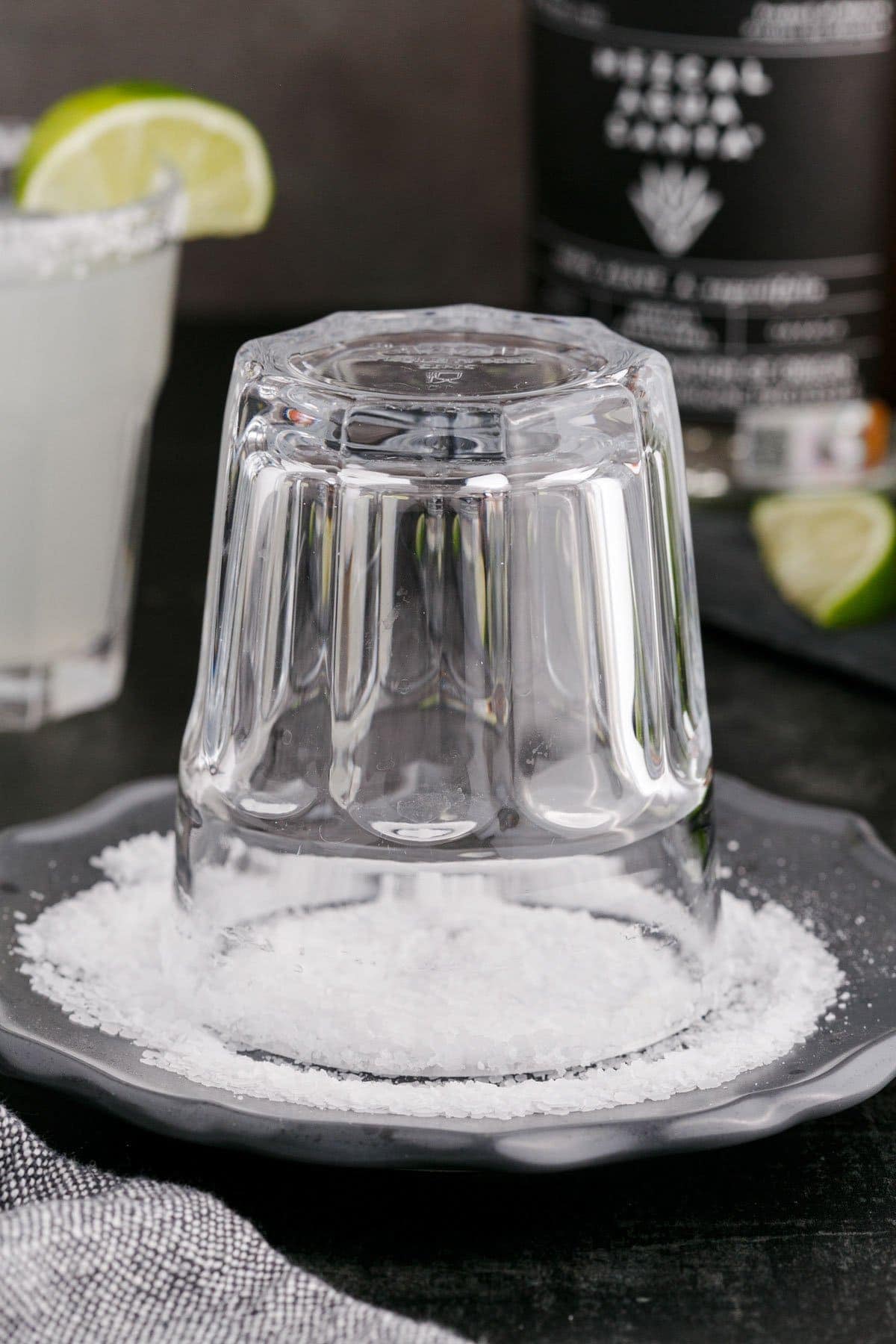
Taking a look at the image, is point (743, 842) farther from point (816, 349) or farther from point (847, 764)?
point (816, 349)

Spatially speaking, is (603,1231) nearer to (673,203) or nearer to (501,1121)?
(501,1121)


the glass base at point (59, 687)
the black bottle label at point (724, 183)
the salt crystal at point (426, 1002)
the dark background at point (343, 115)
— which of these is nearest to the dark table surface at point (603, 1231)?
the salt crystal at point (426, 1002)

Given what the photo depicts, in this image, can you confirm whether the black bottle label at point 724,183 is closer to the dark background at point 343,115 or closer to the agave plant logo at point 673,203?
the agave plant logo at point 673,203

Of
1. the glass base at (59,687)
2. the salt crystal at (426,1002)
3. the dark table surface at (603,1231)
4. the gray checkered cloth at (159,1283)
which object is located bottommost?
the glass base at (59,687)

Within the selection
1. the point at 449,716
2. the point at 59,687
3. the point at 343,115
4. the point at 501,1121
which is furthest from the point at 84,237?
the point at 343,115

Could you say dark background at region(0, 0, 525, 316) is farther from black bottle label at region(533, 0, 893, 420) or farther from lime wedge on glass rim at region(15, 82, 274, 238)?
lime wedge on glass rim at region(15, 82, 274, 238)

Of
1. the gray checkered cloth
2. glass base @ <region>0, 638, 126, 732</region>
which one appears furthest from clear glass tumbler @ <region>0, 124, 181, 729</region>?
the gray checkered cloth
